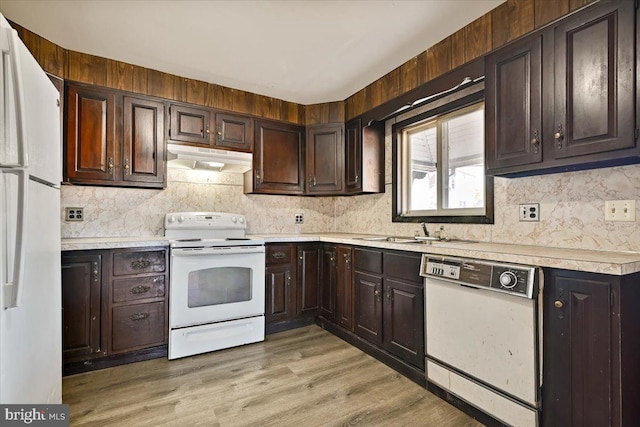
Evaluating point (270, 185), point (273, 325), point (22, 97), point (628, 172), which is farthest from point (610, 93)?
point (273, 325)

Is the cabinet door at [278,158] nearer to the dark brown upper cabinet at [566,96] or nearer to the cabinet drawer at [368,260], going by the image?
the cabinet drawer at [368,260]

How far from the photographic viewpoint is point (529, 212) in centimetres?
198

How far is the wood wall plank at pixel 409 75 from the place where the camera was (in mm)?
2512

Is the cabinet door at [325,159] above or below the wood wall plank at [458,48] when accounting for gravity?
below

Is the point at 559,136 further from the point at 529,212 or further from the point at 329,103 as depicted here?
the point at 329,103

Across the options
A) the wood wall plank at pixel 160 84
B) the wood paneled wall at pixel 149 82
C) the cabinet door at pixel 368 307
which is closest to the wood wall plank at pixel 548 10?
the cabinet door at pixel 368 307

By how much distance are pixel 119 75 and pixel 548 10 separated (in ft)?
10.2

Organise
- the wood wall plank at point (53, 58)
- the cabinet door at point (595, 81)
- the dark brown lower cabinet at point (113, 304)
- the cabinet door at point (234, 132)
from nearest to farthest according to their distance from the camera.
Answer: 1. the cabinet door at point (595, 81)
2. the dark brown lower cabinet at point (113, 304)
3. the wood wall plank at point (53, 58)
4. the cabinet door at point (234, 132)

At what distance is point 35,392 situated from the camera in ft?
4.44

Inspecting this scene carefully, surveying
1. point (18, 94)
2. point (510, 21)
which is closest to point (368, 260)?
point (510, 21)

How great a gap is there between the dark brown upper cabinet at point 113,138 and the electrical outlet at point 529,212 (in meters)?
2.86

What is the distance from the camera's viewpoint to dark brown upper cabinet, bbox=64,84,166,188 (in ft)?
8.07

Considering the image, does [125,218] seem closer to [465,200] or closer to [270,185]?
[270,185]

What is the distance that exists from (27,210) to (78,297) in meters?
1.28
